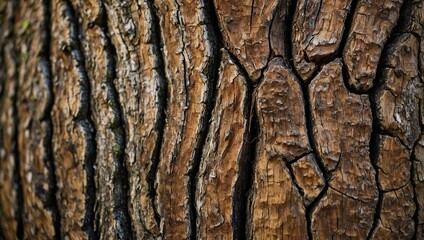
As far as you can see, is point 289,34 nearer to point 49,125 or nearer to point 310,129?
point 310,129

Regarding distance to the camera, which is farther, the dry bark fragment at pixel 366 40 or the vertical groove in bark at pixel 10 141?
the vertical groove in bark at pixel 10 141

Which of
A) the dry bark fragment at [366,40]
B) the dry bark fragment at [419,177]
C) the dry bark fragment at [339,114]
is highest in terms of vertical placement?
the dry bark fragment at [366,40]

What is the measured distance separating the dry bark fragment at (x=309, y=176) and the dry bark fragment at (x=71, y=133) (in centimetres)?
83

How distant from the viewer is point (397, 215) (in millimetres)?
1654

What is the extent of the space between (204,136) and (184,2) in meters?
0.48

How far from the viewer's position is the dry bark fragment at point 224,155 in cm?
168

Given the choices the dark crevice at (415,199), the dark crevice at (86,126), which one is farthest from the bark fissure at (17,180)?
the dark crevice at (415,199)

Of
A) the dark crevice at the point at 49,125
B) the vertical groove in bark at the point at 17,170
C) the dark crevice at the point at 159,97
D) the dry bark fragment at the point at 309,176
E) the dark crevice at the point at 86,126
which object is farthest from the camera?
the vertical groove in bark at the point at 17,170

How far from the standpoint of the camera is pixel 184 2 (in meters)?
1.74

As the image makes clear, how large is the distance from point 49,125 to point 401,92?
55.2 inches

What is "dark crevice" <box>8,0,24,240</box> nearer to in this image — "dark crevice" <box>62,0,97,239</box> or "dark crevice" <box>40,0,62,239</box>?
"dark crevice" <box>40,0,62,239</box>

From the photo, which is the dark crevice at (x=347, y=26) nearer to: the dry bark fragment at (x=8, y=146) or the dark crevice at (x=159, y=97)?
the dark crevice at (x=159, y=97)

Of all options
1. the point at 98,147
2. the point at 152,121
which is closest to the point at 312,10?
the point at 152,121

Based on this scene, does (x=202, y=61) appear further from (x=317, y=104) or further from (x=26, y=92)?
(x=26, y=92)
